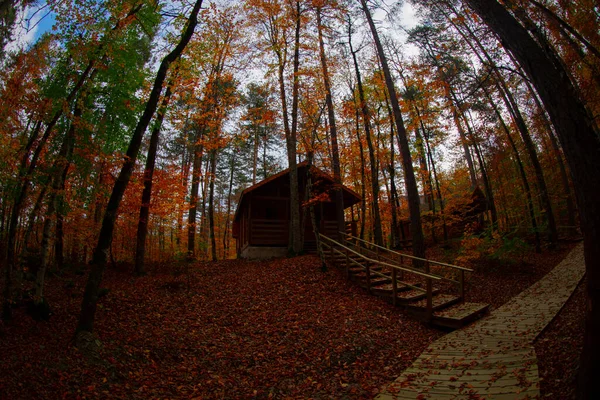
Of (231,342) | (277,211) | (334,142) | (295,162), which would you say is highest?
(334,142)

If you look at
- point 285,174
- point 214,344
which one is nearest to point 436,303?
point 214,344

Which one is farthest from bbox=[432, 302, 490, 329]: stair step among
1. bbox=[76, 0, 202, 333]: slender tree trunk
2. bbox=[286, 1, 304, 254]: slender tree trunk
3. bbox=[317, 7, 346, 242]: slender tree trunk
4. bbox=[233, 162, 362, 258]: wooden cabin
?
bbox=[233, 162, 362, 258]: wooden cabin

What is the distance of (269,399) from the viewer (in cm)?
438

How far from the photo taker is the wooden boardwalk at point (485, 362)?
361 cm

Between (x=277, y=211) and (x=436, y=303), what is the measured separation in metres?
12.4

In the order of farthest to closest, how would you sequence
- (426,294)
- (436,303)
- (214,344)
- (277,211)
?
(277,211) → (436,303) → (426,294) → (214,344)

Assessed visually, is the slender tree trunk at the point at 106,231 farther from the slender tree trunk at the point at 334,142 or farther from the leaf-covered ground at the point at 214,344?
the slender tree trunk at the point at 334,142

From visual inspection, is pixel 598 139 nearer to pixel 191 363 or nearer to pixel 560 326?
pixel 560 326

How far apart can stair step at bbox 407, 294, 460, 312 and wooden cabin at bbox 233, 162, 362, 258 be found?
841 centimetres

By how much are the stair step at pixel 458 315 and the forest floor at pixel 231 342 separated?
0.96 feet

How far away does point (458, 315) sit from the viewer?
6605 mm

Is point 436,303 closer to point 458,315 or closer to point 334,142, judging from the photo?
point 458,315

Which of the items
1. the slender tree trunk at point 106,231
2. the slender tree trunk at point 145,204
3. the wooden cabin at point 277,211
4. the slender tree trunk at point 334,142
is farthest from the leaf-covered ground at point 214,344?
the wooden cabin at point 277,211

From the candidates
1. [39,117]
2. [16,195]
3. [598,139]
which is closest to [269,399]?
[598,139]
